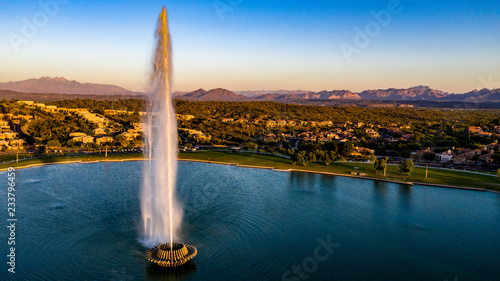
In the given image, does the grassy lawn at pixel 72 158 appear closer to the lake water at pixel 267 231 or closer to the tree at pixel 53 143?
the lake water at pixel 267 231

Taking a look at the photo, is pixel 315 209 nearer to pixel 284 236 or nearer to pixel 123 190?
pixel 284 236

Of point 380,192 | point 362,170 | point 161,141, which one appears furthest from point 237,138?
point 161,141

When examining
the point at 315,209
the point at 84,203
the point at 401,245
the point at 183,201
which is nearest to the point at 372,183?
the point at 315,209

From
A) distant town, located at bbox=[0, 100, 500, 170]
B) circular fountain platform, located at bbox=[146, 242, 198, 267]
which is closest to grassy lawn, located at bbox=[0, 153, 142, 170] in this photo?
distant town, located at bbox=[0, 100, 500, 170]

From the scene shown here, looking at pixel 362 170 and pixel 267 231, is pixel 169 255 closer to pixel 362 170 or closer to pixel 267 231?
pixel 267 231

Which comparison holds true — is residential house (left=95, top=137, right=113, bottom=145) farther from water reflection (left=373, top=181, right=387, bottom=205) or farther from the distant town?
water reflection (left=373, top=181, right=387, bottom=205)

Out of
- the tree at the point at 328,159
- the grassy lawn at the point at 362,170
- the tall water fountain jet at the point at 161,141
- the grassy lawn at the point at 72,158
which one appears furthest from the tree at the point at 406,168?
the grassy lawn at the point at 72,158
